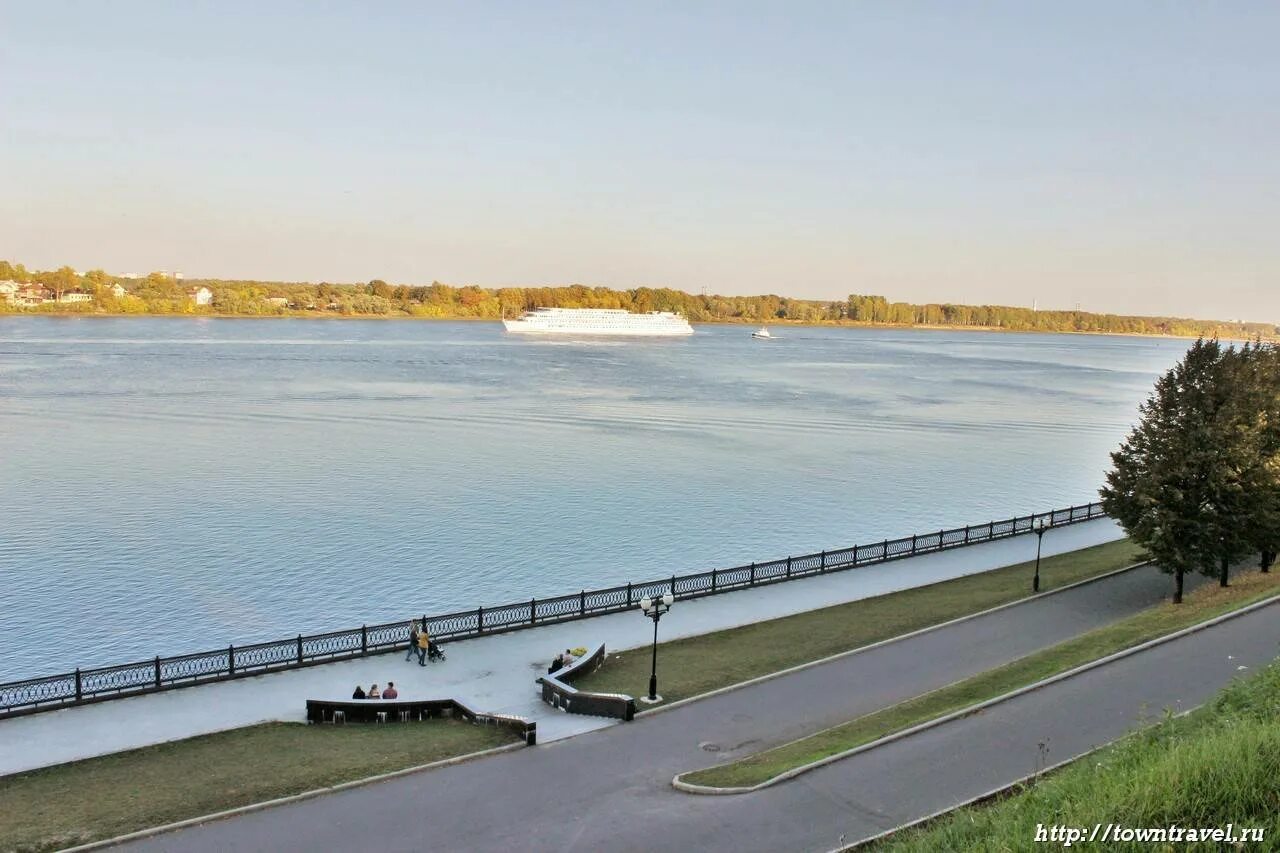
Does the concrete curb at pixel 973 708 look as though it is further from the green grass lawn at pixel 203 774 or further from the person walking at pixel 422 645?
the person walking at pixel 422 645

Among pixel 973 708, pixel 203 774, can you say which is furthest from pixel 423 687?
pixel 973 708

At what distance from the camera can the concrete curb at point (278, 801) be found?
11.9m

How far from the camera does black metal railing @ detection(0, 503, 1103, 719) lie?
58.5ft

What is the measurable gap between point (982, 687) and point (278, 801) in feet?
38.8

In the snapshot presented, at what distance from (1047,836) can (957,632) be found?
14736mm

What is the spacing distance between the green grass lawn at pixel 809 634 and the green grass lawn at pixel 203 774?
4.13 meters

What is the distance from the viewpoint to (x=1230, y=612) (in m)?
19.8

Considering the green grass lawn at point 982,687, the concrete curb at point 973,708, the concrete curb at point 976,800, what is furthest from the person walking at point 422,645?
the concrete curb at point 976,800

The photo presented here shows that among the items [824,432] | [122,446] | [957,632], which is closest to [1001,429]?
[824,432]

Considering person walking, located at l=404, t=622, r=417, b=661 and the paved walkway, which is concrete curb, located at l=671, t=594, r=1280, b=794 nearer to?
the paved walkway

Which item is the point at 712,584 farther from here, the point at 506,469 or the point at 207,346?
the point at 207,346

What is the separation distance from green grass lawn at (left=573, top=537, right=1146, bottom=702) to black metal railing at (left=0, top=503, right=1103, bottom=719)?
276 cm

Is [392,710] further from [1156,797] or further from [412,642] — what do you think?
[1156,797]

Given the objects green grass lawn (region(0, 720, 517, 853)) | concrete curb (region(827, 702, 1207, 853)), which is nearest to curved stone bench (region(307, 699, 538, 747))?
green grass lawn (region(0, 720, 517, 853))
